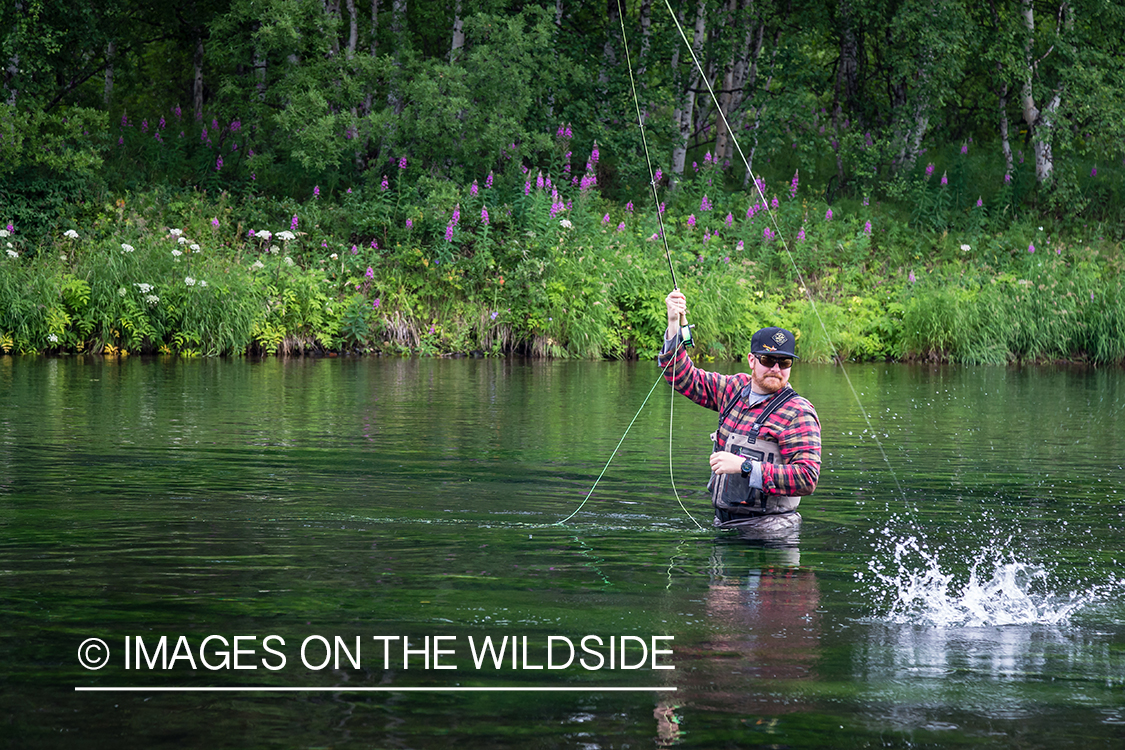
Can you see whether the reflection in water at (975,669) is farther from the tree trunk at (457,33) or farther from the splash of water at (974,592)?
the tree trunk at (457,33)

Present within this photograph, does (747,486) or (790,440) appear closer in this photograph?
(790,440)

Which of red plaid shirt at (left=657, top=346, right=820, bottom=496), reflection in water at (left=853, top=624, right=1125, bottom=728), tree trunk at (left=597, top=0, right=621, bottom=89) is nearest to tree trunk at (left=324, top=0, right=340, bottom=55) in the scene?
tree trunk at (left=597, top=0, right=621, bottom=89)

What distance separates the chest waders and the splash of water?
2.36ft

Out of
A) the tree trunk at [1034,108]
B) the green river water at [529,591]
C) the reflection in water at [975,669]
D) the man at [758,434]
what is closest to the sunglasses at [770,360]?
the man at [758,434]

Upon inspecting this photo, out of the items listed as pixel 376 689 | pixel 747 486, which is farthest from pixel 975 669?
pixel 747 486

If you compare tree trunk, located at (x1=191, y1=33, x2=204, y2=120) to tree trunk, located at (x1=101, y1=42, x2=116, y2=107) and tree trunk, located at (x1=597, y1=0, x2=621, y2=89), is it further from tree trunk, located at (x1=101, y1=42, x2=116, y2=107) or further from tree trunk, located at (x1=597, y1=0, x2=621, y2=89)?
tree trunk, located at (x1=597, y1=0, x2=621, y2=89)

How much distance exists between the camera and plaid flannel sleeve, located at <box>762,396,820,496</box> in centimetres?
678

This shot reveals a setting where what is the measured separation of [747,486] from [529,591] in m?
2.00

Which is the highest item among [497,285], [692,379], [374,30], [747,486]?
[374,30]

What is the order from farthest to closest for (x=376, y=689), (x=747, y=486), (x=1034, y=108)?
(x=1034, y=108) < (x=747, y=486) < (x=376, y=689)

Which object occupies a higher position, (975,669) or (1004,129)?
(1004,129)

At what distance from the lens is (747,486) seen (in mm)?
7230

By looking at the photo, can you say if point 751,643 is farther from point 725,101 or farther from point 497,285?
point 725,101

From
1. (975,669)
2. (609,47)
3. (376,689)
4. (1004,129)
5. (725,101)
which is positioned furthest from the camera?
(1004,129)
